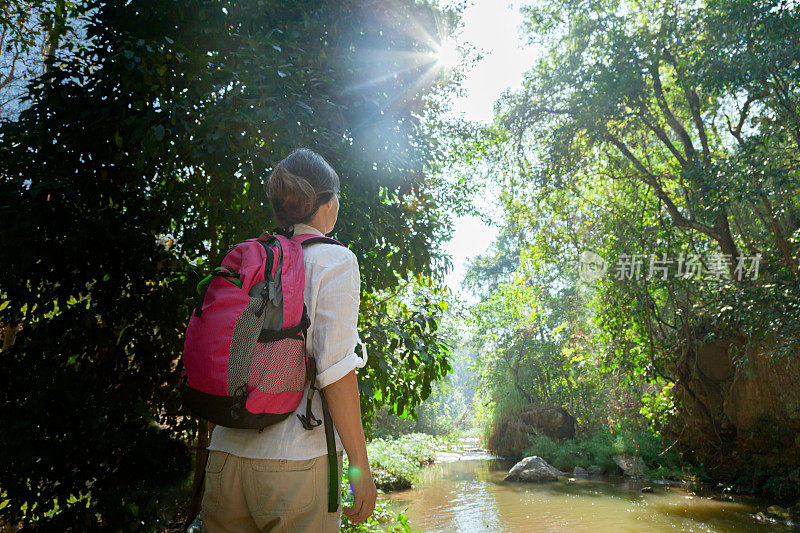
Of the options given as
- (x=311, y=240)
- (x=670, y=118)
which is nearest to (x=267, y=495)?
(x=311, y=240)

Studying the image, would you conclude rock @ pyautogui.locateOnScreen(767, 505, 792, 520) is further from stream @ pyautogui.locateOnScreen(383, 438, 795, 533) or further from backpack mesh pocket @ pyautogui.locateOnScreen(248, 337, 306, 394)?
backpack mesh pocket @ pyautogui.locateOnScreen(248, 337, 306, 394)

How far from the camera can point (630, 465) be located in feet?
42.4

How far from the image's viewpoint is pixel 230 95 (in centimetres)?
295

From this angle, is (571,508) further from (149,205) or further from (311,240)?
(311,240)

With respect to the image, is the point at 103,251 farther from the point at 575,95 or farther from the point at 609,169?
the point at 609,169

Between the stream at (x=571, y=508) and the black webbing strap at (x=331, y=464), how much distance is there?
5139 mm

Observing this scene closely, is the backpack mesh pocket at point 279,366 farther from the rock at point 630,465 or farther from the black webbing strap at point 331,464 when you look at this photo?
the rock at point 630,465

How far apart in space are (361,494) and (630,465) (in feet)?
44.8

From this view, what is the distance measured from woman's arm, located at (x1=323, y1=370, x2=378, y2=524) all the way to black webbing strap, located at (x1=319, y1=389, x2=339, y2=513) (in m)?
0.02

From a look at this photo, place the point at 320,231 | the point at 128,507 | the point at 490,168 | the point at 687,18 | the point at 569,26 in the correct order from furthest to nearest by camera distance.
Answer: the point at 490,168
the point at 569,26
the point at 687,18
the point at 128,507
the point at 320,231

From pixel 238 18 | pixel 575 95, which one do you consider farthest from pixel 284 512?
pixel 575 95

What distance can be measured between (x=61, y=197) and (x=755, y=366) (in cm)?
1112

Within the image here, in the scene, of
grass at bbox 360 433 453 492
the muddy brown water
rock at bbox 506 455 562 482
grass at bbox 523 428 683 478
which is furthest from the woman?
rock at bbox 506 455 562 482

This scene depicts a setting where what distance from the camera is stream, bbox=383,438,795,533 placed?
7906 millimetres
